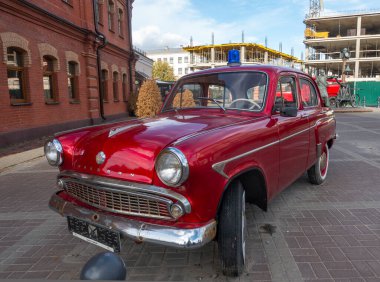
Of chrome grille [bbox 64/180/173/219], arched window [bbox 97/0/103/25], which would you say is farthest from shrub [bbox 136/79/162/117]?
chrome grille [bbox 64/180/173/219]

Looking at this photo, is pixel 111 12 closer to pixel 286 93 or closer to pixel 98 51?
pixel 98 51

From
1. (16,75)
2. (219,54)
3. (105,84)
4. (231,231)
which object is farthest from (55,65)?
(219,54)

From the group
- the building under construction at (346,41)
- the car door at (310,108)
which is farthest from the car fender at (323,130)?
the building under construction at (346,41)

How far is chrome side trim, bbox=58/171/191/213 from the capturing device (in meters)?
2.15

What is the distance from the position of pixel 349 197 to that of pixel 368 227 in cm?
104

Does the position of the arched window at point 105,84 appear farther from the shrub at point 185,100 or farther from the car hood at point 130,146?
the car hood at point 130,146

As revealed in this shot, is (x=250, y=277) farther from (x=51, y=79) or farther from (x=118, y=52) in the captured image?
(x=118, y=52)

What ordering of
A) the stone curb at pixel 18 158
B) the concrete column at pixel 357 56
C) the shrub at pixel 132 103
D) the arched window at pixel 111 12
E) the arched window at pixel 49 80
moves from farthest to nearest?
the concrete column at pixel 357 56
the shrub at pixel 132 103
the arched window at pixel 111 12
the arched window at pixel 49 80
the stone curb at pixel 18 158

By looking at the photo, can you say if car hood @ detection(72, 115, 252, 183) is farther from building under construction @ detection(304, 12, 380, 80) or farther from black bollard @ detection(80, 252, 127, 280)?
building under construction @ detection(304, 12, 380, 80)

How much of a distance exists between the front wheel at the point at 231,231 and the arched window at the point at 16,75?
28.2 ft

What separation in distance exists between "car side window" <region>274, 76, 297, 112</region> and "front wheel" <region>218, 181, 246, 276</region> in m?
1.24

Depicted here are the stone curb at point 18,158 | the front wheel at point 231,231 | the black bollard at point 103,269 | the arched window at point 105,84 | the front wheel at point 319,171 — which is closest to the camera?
the black bollard at point 103,269

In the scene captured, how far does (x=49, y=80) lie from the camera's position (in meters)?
11.1

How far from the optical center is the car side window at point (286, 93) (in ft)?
11.1
